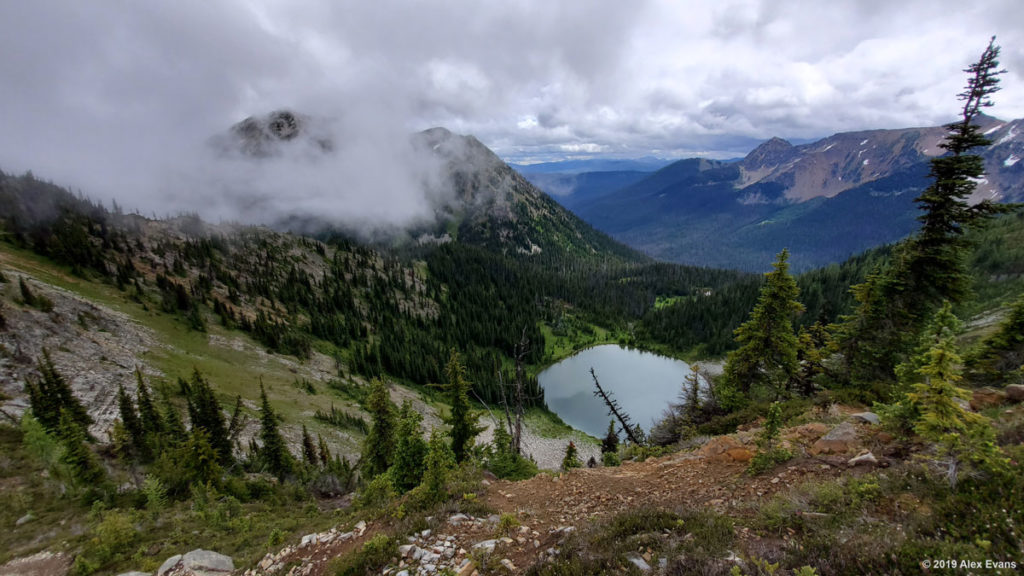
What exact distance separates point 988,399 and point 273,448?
4173cm

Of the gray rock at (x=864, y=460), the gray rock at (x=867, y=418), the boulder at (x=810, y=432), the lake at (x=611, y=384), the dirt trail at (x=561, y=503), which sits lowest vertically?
the lake at (x=611, y=384)

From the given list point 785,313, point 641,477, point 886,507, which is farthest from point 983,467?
point 785,313

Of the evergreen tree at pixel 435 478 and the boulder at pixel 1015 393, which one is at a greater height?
the boulder at pixel 1015 393

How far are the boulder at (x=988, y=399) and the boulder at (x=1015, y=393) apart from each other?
13cm

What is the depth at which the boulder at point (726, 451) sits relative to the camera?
43.8 ft

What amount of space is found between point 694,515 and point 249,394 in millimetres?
56969

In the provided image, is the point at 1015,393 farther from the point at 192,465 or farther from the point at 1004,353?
the point at 192,465

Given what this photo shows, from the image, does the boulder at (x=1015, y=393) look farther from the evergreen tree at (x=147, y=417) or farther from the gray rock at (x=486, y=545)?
the evergreen tree at (x=147, y=417)

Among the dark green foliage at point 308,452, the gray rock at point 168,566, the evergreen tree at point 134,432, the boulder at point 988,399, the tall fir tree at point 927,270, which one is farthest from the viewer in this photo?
the dark green foliage at point 308,452

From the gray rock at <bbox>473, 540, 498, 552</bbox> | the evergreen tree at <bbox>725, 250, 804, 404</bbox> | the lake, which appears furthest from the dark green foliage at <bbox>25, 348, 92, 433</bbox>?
the lake

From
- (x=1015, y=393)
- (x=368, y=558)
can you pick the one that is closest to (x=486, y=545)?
(x=368, y=558)

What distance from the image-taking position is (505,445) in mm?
23203

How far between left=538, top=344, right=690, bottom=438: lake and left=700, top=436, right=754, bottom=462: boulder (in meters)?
61.2

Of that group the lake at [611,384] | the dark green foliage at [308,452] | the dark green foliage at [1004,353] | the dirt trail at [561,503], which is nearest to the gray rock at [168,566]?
the dirt trail at [561,503]
